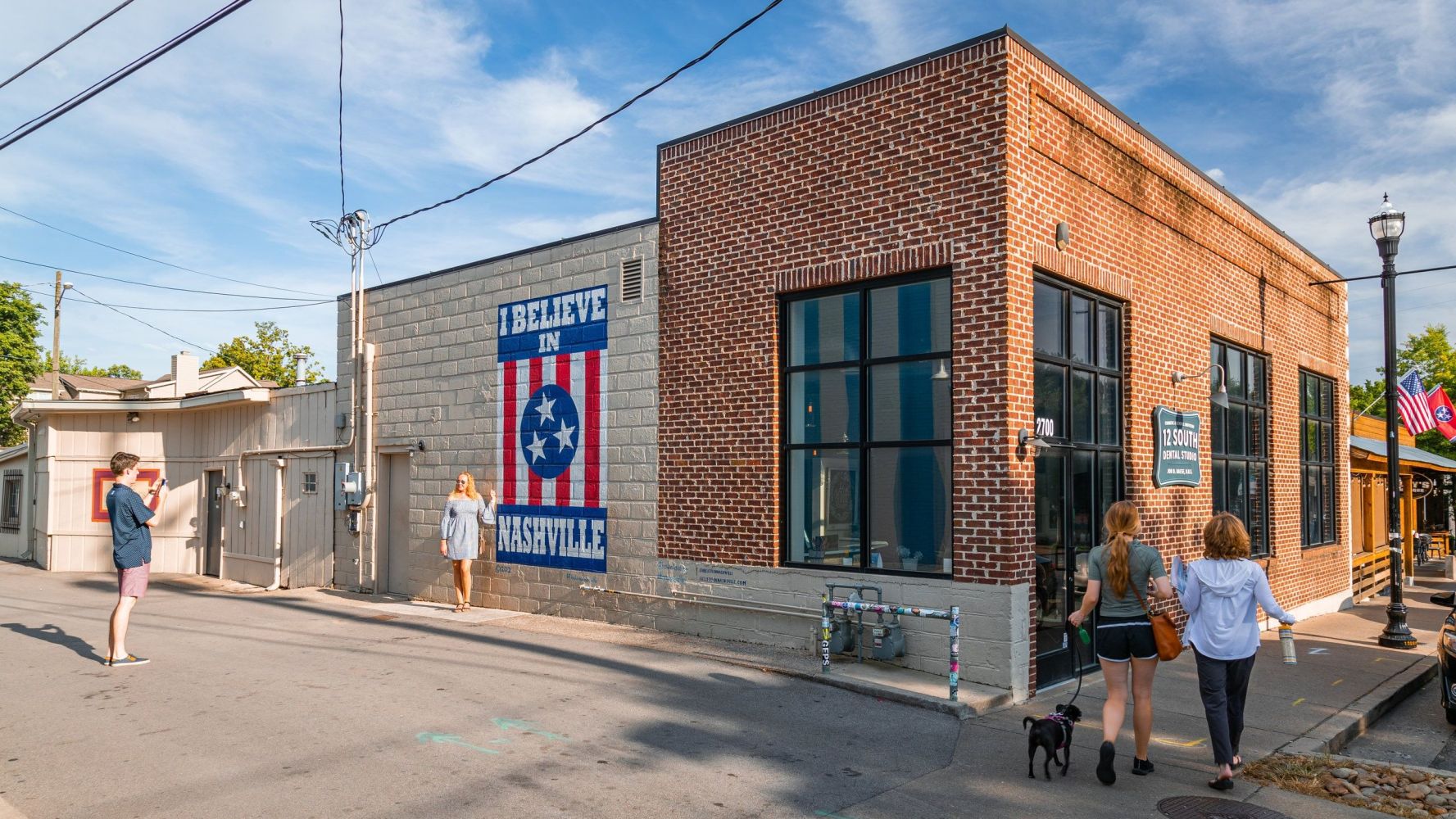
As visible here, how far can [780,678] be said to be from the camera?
8.98 metres

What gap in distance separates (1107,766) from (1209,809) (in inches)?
23.7

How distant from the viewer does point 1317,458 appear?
16.8 metres

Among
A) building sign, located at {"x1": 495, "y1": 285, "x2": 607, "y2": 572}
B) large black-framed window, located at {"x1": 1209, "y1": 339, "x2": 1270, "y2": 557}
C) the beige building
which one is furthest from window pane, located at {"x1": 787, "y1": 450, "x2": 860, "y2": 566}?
the beige building

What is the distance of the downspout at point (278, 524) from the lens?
647 inches

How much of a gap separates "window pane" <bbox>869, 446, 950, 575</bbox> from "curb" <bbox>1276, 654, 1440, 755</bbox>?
302 centimetres

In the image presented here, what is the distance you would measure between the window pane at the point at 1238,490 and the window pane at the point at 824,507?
247 inches

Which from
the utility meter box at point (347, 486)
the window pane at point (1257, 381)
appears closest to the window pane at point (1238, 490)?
the window pane at point (1257, 381)

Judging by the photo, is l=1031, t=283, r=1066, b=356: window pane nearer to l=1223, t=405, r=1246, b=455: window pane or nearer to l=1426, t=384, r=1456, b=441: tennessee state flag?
l=1223, t=405, r=1246, b=455: window pane

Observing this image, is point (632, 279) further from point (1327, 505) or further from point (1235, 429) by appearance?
point (1327, 505)

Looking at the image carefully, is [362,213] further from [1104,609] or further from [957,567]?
[1104,609]

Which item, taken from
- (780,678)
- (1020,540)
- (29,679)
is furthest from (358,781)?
(1020,540)

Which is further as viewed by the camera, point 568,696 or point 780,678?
point 780,678

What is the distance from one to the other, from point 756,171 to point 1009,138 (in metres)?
2.85

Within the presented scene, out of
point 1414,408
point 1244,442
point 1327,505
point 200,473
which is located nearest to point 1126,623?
point 1244,442
